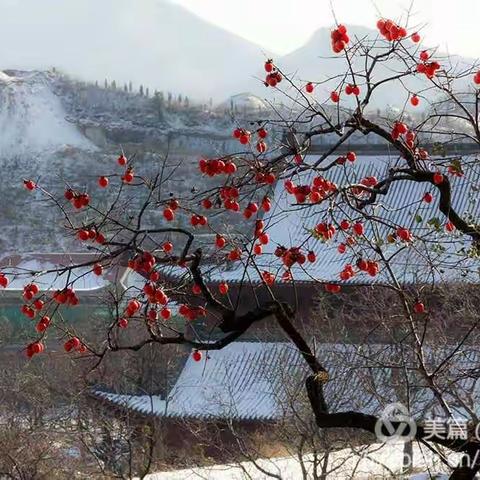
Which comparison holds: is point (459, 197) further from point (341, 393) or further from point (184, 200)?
point (184, 200)

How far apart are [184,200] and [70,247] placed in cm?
3136

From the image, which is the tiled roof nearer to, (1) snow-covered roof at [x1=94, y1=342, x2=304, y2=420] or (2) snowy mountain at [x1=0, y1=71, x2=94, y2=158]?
(1) snow-covered roof at [x1=94, y1=342, x2=304, y2=420]

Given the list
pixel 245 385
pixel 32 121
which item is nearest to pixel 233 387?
pixel 245 385

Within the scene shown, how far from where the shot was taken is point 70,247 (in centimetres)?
3356

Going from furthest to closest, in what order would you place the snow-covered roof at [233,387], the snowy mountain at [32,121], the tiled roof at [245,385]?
the snowy mountain at [32,121] < the snow-covered roof at [233,387] < the tiled roof at [245,385]

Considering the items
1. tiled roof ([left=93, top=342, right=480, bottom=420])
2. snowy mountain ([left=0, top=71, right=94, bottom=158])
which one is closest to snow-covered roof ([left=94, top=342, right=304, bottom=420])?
tiled roof ([left=93, top=342, right=480, bottom=420])

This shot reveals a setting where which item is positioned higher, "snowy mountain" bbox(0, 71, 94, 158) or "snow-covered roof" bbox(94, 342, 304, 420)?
"snow-covered roof" bbox(94, 342, 304, 420)

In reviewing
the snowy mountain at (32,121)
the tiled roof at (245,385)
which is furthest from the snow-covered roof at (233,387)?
the snowy mountain at (32,121)

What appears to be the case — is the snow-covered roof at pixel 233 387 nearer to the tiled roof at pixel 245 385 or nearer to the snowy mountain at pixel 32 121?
the tiled roof at pixel 245 385

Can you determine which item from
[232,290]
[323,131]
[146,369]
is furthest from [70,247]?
[323,131]

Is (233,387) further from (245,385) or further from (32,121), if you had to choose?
(32,121)

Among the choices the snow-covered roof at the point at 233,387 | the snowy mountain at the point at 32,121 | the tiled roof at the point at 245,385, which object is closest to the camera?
the tiled roof at the point at 245,385

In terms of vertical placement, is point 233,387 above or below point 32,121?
above

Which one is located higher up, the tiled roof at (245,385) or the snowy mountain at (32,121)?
the tiled roof at (245,385)
